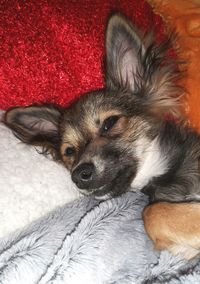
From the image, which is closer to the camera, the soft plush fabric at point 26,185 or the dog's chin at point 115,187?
the soft plush fabric at point 26,185

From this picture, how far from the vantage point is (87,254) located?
221cm

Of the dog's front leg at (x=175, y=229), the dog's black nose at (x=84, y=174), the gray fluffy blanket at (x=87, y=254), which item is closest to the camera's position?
the gray fluffy blanket at (x=87, y=254)

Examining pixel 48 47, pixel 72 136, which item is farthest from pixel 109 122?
pixel 48 47

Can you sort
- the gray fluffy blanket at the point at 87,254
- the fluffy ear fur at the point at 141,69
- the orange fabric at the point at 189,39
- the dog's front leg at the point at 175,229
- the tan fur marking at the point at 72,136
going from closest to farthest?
the gray fluffy blanket at the point at 87,254 < the dog's front leg at the point at 175,229 < the fluffy ear fur at the point at 141,69 < the tan fur marking at the point at 72,136 < the orange fabric at the point at 189,39

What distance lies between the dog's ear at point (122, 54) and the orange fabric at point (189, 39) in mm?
356

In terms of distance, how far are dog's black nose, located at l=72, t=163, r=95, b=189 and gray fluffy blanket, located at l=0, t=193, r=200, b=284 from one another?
183 mm

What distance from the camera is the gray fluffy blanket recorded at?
2123mm

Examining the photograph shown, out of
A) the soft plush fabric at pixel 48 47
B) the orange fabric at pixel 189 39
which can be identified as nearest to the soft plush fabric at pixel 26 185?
the soft plush fabric at pixel 48 47

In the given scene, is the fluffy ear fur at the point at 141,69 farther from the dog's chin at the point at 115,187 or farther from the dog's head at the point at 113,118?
the dog's chin at the point at 115,187

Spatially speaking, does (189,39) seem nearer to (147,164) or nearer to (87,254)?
(147,164)

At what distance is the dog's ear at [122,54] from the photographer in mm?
2869

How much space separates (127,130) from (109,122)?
0.13 m

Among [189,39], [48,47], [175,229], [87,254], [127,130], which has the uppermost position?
[48,47]

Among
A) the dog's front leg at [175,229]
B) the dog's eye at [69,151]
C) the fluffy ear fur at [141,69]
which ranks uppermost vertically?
the fluffy ear fur at [141,69]
